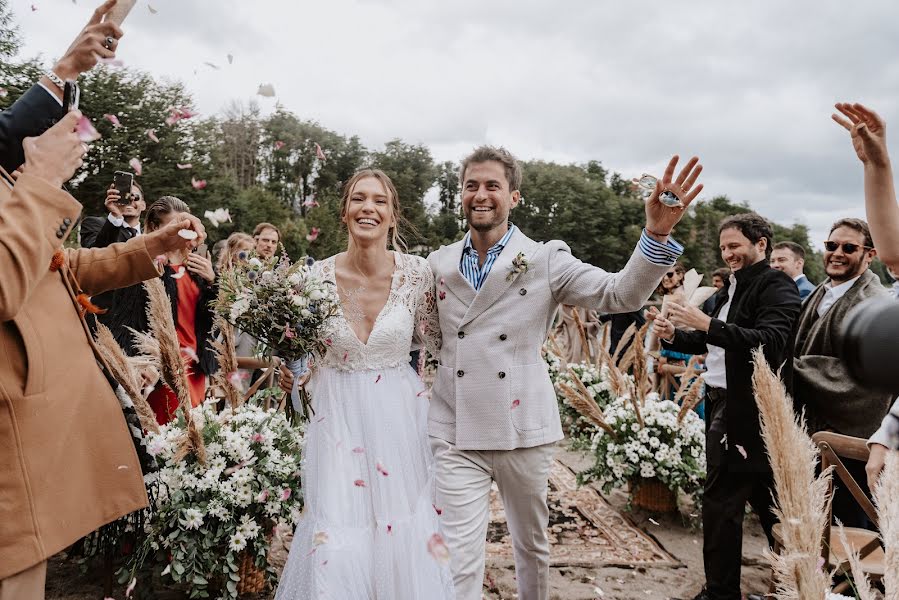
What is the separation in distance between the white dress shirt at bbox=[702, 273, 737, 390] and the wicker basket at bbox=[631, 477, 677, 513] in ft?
4.75

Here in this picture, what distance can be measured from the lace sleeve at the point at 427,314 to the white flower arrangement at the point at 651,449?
2.62m

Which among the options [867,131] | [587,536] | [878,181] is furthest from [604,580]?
[867,131]

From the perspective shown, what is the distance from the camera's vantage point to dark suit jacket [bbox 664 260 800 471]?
3686 mm

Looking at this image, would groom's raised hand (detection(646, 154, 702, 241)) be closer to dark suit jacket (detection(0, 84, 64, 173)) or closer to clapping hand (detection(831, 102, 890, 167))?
clapping hand (detection(831, 102, 890, 167))

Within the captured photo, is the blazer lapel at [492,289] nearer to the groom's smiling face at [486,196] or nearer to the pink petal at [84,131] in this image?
the groom's smiling face at [486,196]

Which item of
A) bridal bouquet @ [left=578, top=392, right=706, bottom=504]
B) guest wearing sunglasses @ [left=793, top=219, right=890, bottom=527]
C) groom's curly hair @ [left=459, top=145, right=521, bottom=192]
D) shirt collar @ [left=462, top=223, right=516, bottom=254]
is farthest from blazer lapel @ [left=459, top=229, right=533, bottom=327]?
bridal bouquet @ [left=578, top=392, right=706, bottom=504]

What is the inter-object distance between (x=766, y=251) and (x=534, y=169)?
4645cm

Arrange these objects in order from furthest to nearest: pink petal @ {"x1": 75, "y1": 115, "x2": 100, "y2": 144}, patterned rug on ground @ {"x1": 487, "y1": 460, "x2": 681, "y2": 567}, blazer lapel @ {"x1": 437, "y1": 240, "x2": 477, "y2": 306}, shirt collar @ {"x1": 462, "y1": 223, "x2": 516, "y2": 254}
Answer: patterned rug on ground @ {"x1": 487, "y1": 460, "x2": 681, "y2": 567}
shirt collar @ {"x1": 462, "y1": 223, "x2": 516, "y2": 254}
blazer lapel @ {"x1": 437, "y1": 240, "x2": 477, "y2": 306}
pink petal @ {"x1": 75, "y1": 115, "x2": 100, "y2": 144}

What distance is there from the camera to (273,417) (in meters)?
3.98

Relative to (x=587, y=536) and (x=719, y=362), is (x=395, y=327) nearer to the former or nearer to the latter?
(x=719, y=362)

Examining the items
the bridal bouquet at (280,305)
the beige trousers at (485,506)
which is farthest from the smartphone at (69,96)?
the beige trousers at (485,506)

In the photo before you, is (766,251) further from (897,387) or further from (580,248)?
(580,248)

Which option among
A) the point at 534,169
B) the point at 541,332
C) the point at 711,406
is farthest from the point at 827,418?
the point at 534,169

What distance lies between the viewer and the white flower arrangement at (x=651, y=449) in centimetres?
513
